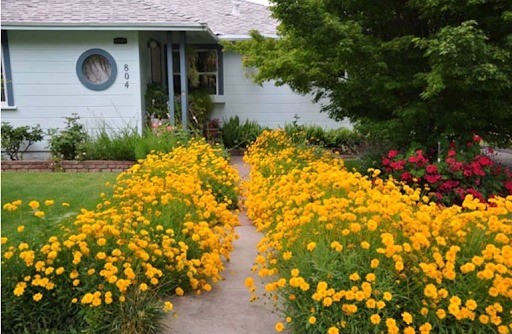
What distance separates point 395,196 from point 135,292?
207 cm

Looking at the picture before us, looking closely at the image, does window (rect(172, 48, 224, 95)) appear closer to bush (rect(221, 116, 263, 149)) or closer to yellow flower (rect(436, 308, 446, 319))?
bush (rect(221, 116, 263, 149))

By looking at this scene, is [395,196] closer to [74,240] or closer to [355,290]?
[355,290]

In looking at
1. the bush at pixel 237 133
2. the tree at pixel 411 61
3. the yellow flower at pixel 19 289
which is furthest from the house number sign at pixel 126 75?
the yellow flower at pixel 19 289

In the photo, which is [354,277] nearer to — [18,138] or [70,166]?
[70,166]

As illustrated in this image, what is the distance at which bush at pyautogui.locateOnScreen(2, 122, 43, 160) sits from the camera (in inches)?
359

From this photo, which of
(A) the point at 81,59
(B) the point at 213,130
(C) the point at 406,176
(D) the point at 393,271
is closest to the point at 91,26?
(A) the point at 81,59

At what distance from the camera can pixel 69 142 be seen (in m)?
8.91

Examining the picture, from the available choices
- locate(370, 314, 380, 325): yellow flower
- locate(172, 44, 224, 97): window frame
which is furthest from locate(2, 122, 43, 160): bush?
locate(370, 314, 380, 325): yellow flower

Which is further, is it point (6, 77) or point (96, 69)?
point (96, 69)

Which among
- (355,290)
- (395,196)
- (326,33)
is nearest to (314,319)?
(355,290)

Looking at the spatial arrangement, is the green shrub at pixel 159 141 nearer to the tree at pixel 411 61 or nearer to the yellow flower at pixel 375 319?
the tree at pixel 411 61

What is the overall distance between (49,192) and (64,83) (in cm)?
406

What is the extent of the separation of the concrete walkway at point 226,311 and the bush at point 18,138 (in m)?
7.32

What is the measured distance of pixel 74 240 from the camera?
280cm
